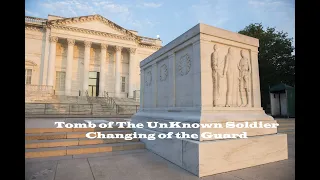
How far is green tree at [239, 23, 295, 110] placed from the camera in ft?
88.5

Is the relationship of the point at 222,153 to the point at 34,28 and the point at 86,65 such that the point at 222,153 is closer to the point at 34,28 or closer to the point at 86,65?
the point at 86,65

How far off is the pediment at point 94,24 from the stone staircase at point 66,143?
26.3 meters

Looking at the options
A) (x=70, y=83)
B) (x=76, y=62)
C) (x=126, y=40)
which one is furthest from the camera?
(x=126, y=40)

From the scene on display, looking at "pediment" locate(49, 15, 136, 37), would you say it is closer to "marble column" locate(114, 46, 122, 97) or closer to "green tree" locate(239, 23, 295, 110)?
"marble column" locate(114, 46, 122, 97)

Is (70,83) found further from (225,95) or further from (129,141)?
(225,95)

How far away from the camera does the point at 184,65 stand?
502 cm

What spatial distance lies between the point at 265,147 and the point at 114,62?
100 ft

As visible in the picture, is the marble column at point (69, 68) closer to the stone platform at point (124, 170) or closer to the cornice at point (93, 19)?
the cornice at point (93, 19)

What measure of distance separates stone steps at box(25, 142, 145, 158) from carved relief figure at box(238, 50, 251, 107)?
3382 millimetres

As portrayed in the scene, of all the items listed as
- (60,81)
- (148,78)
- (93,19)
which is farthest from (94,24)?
(148,78)

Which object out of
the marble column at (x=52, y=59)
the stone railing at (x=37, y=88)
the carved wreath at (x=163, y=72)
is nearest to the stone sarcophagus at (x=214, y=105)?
the carved wreath at (x=163, y=72)

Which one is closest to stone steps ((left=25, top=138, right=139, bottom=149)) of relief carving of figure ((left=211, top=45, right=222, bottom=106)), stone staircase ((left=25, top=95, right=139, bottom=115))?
relief carving of figure ((left=211, top=45, right=222, bottom=106))

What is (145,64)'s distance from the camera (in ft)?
24.7
